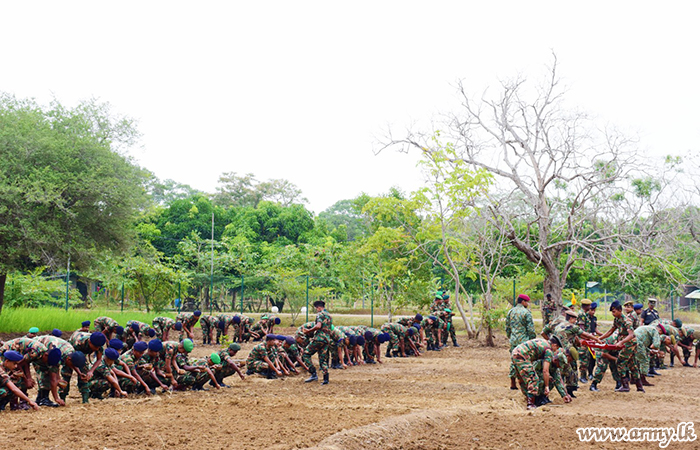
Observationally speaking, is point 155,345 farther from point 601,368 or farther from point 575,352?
point 601,368

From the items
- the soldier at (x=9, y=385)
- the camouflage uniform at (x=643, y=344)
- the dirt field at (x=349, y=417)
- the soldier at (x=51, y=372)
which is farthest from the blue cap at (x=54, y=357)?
the camouflage uniform at (x=643, y=344)

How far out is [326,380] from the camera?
1152cm

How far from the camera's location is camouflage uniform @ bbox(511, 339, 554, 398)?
30.1 ft

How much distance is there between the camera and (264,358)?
1215cm

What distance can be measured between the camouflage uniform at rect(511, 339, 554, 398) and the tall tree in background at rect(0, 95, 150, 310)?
13.9 meters

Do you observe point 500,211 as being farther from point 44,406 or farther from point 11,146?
point 11,146

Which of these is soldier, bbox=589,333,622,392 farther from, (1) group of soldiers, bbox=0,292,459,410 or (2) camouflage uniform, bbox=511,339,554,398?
(1) group of soldiers, bbox=0,292,459,410

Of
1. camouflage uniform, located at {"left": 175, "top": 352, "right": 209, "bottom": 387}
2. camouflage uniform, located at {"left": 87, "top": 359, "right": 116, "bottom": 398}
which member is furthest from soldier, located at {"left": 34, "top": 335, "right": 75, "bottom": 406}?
camouflage uniform, located at {"left": 175, "top": 352, "right": 209, "bottom": 387}

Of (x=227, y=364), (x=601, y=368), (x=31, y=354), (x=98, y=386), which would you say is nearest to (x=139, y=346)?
(x=98, y=386)

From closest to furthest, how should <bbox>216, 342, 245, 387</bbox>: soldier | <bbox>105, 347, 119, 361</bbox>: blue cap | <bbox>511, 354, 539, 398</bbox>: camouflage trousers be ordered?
<bbox>511, 354, 539, 398</bbox>: camouflage trousers → <bbox>105, 347, 119, 361</bbox>: blue cap → <bbox>216, 342, 245, 387</bbox>: soldier

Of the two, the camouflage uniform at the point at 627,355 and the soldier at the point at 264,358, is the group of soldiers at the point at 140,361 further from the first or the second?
the camouflage uniform at the point at 627,355

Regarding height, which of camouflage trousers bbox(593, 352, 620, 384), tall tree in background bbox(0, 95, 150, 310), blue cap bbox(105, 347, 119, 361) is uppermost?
tall tree in background bbox(0, 95, 150, 310)

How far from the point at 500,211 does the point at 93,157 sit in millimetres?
13202

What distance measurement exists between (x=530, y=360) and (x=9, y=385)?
7690 mm
